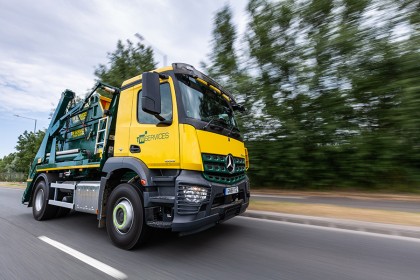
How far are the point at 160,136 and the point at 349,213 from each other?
4.92 m

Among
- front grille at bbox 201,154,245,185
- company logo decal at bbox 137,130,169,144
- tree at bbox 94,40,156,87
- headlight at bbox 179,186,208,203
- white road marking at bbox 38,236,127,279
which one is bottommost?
white road marking at bbox 38,236,127,279

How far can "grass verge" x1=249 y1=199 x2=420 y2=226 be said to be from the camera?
18.5 feet

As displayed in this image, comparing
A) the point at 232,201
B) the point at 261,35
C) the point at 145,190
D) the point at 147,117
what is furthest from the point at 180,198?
the point at 261,35

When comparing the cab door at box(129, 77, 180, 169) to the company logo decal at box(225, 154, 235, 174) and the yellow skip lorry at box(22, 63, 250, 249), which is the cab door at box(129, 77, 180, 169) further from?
the company logo decal at box(225, 154, 235, 174)

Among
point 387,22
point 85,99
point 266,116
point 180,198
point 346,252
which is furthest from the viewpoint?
Result: point 266,116

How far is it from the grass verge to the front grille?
2.77 metres

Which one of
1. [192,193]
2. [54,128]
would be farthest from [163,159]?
[54,128]

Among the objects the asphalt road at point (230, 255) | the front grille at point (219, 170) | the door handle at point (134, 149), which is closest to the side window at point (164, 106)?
the door handle at point (134, 149)

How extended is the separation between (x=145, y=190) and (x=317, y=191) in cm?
865

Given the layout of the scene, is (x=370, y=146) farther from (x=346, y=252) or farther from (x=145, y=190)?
(x=145, y=190)

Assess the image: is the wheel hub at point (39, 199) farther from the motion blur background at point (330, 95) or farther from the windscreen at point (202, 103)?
the motion blur background at point (330, 95)

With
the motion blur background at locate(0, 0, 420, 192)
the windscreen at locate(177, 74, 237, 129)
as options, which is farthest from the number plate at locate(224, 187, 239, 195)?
the motion blur background at locate(0, 0, 420, 192)

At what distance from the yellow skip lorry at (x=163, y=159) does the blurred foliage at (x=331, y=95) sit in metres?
6.42

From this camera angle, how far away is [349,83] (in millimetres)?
10047
